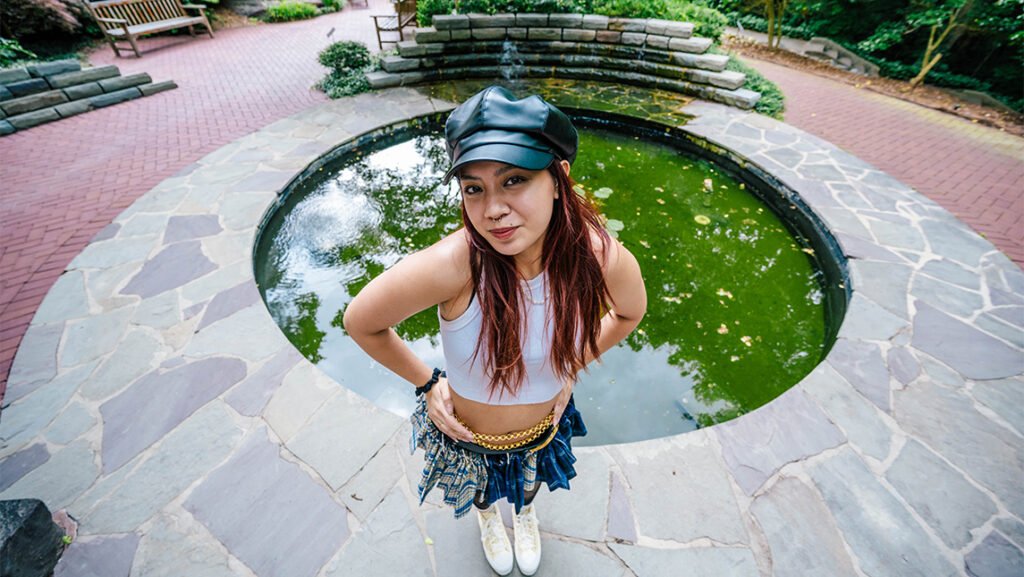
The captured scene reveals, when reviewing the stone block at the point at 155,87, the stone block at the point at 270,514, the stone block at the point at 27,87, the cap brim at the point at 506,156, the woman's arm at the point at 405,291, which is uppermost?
the cap brim at the point at 506,156

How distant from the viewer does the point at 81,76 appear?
263 inches

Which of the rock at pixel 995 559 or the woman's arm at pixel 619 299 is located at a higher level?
the woman's arm at pixel 619 299

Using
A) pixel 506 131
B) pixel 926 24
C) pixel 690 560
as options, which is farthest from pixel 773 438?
pixel 926 24

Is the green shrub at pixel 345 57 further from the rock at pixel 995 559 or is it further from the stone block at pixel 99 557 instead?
the rock at pixel 995 559

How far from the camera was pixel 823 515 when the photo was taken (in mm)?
2129

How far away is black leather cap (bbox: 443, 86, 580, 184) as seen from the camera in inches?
36.9

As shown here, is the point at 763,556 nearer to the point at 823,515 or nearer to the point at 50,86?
the point at 823,515

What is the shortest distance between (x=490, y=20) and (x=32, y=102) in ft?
24.1

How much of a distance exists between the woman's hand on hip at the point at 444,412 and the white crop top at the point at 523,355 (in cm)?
5

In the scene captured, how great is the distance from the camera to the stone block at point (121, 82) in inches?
273

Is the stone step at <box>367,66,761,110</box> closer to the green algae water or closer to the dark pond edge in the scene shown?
the dark pond edge

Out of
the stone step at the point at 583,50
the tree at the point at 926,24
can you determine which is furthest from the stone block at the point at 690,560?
the tree at the point at 926,24

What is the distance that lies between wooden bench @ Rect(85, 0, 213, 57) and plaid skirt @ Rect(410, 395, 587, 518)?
1251cm

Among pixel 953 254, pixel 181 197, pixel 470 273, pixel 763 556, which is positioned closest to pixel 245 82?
pixel 181 197
